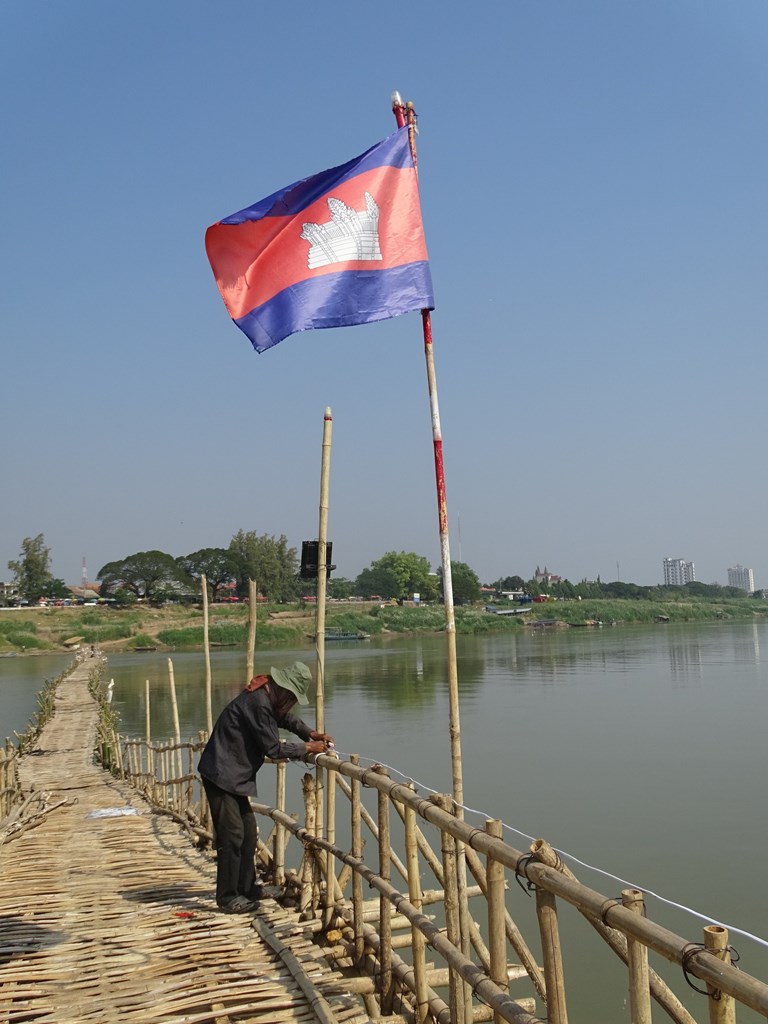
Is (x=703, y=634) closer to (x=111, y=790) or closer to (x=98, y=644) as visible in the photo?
(x=98, y=644)

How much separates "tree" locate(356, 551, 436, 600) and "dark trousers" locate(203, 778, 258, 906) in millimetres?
89262

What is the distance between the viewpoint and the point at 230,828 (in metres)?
4.79

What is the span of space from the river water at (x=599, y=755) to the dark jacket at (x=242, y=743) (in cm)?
158

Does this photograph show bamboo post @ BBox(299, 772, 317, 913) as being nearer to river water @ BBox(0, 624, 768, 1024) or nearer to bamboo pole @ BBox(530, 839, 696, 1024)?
river water @ BBox(0, 624, 768, 1024)

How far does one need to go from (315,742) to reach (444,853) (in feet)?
4.96

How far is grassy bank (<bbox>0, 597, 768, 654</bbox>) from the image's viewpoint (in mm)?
52469

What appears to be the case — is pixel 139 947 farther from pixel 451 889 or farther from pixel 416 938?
pixel 451 889

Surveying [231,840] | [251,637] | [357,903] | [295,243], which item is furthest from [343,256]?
[251,637]

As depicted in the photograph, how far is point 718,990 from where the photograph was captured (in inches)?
76.2

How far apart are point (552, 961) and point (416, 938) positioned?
1.25m

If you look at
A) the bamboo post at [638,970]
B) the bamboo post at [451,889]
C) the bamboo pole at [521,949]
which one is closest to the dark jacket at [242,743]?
the bamboo pole at [521,949]

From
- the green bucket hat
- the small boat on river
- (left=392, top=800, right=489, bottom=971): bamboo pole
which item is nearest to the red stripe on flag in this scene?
the green bucket hat

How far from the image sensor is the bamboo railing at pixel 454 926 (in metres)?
2.15

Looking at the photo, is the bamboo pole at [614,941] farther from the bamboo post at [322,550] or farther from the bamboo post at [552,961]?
the bamboo post at [322,550]
